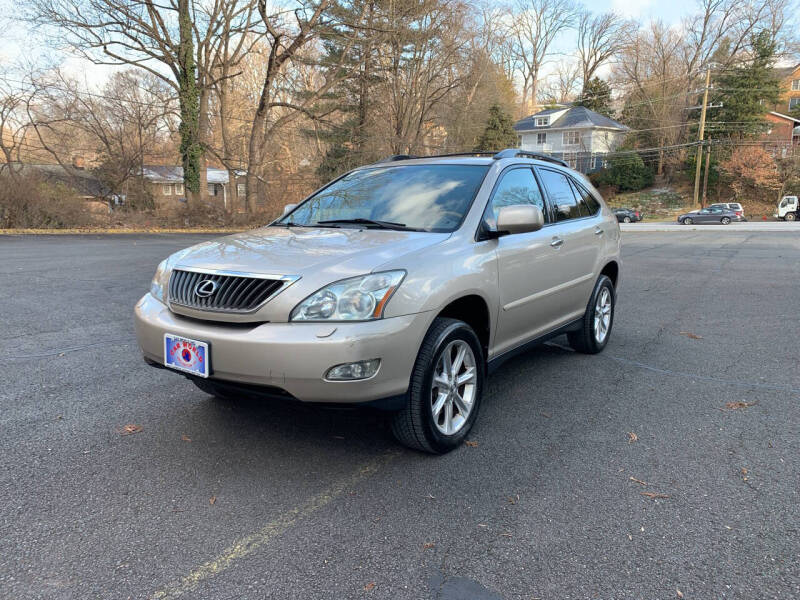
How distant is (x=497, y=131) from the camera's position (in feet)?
147

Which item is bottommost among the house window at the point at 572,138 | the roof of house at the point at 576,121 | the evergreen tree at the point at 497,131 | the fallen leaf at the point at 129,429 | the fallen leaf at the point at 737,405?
the fallen leaf at the point at 737,405

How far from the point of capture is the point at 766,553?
7.91ft

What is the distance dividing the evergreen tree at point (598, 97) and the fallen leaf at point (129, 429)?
7041 cm

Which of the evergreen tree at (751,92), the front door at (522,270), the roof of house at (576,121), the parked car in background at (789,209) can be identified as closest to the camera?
the front door at (522,270)

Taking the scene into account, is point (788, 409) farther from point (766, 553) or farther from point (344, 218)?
point (344, 218)

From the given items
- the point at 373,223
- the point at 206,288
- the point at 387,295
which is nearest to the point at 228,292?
the point at 206,288

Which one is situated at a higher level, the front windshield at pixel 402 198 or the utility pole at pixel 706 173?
the utility pole at pixel 706 173

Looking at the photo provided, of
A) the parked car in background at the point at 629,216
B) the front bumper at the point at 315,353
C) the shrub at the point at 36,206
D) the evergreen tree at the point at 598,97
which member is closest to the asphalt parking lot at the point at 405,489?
the front bumper at the point at 315,353

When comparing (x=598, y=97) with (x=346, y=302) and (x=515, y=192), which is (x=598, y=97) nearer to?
(x=515, y=192)

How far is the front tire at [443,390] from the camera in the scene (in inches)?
120

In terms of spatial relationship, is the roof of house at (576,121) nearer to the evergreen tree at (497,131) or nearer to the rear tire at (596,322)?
the evergreen tree at (497,131)

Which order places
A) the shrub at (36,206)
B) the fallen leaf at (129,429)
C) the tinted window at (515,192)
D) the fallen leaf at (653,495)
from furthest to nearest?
1. the shrub at (36,206)
2. the tinted window at (515,192)
3. the fallen leaf at (129,429)
4. the fallen leaf at (653,495)

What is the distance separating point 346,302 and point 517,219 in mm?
1368

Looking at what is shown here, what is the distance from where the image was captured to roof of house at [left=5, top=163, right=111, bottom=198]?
67.4 feet
